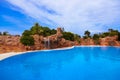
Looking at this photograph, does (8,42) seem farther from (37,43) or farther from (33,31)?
(33,31)

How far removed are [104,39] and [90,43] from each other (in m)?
4.28

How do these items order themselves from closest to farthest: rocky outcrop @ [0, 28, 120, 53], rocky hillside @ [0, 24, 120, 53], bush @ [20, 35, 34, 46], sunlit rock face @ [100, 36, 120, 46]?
1. rocky outcrop @ [0, 28, 120, 53]
2. rocky hillside @ [0, 24, 120, 53]
3. bush @ [20, 35, 34, 46]
4. sunlit rock face @ [100, 36, 120, 46]

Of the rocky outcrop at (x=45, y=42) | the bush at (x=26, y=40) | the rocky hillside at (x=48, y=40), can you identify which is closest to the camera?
the rocky outcrop at (x=45, y=42)

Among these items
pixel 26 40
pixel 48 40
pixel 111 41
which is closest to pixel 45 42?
pixel 48 40

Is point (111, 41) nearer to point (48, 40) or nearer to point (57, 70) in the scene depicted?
point (48, 40)

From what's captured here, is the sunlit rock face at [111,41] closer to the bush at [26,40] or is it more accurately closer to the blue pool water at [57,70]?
the bush at [26,40]

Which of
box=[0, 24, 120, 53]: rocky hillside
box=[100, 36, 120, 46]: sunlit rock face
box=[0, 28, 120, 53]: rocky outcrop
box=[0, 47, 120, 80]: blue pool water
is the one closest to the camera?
box=[0, 47, 120, 80]: blue pool water

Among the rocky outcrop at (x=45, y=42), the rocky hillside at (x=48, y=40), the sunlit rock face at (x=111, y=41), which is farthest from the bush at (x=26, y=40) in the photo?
the sunlit rock face at (x=111, y=41)

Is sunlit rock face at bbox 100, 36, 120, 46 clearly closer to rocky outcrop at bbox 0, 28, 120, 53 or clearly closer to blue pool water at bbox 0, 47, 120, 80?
rocky outcrop at bbox 0, 28, 120, 53

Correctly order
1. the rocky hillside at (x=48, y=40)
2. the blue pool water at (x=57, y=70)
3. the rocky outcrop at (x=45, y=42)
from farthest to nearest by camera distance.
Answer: the rocky hillside at (x=48, y=40) → the rocky outcrop at (x=45, y=42) → the blue pool water at (x=57, y=70)

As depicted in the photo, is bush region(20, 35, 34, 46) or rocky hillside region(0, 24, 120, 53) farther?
bush region(20, 35, 34, 46)

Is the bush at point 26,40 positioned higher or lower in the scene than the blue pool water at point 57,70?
higher

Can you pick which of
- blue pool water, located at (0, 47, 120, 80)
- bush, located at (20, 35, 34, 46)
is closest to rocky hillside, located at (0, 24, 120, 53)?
bush, located at (20, 35, 34, 46)

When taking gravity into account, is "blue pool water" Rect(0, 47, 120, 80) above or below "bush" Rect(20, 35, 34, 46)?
below
